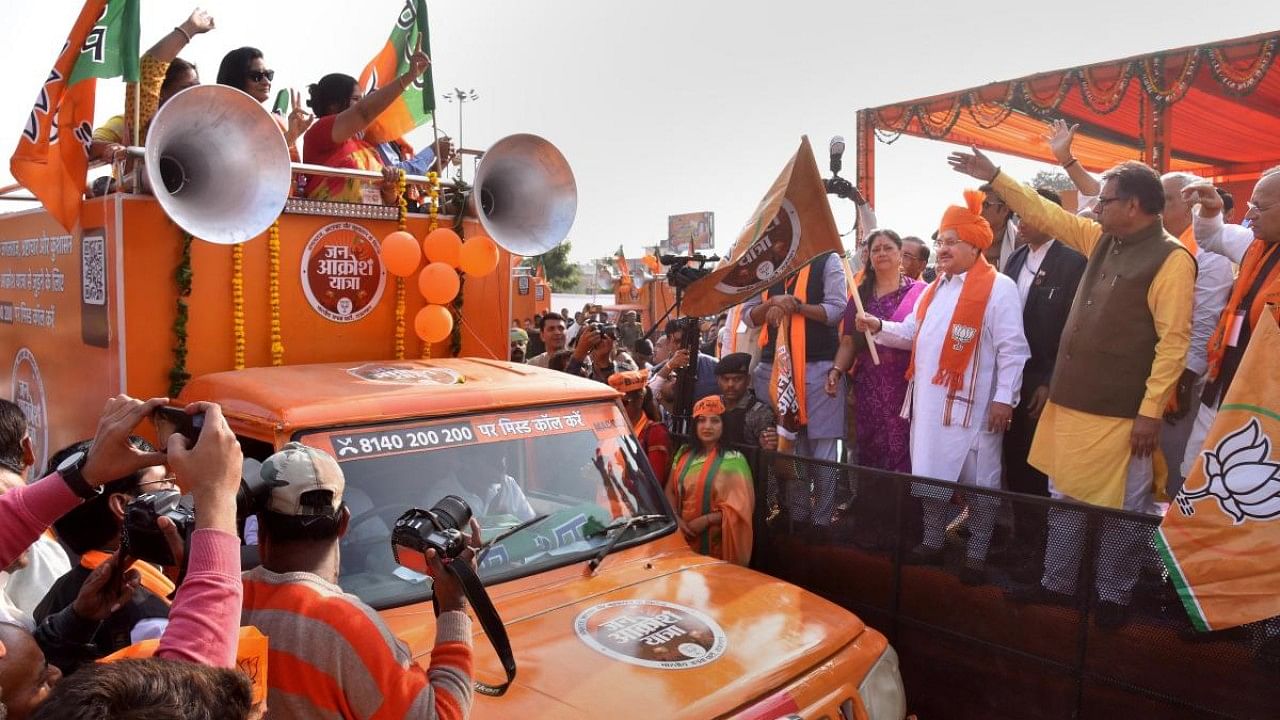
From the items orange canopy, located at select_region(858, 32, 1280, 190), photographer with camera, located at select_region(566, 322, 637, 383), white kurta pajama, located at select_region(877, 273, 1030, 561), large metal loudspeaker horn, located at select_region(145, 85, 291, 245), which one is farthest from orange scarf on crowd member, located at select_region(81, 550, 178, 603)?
orange canopy, located at select_region(858, 32, 1280, 190)

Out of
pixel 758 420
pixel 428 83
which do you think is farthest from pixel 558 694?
pixel 428 83

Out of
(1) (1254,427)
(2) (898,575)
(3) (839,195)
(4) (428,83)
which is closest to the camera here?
(1) (1254,427)

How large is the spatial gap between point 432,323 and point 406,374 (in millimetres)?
579

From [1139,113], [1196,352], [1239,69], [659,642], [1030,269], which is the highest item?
[1239,69]

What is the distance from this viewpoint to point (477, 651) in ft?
8.32

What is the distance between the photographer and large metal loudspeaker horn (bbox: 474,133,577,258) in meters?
4.12

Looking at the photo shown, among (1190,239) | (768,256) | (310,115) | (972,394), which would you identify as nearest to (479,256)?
(310,115)

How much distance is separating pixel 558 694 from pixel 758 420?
307cm

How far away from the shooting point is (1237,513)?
2830 mm

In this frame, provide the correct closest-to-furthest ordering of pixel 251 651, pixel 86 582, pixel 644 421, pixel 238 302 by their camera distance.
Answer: pixel 251 651 → pixel 86 582 → pixel 238 302 → pixel 644 421

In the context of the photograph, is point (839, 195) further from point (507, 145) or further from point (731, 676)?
point (731, 676)

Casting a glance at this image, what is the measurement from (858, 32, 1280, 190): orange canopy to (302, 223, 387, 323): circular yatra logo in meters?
9.17

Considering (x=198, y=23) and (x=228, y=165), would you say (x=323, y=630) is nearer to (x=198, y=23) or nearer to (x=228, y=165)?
(x=228, y=165)

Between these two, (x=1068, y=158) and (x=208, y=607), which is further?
(x=1068, y=158)
